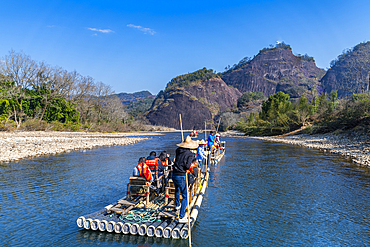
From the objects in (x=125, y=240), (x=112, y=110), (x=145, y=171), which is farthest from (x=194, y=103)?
(x=125, y=240)

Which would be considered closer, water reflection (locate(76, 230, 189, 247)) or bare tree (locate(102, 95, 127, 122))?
water reflection (locate(76, 230, 189, 247))

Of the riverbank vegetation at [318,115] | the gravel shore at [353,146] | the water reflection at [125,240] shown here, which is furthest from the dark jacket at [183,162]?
the riverbank vegetation at [318,115]

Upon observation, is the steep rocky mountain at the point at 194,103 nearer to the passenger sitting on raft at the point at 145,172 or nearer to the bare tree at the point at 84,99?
the bare tree at the point at 84,99

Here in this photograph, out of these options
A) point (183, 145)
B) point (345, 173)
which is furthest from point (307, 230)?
point (345, 173)

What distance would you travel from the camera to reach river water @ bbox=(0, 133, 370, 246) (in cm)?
666

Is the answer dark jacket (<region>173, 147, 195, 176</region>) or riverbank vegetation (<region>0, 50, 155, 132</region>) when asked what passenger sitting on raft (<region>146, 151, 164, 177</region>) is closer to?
dark jacket (<region>173, 147, 195, 176</region>)

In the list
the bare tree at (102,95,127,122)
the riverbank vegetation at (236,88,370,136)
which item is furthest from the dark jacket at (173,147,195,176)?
the bare tree at (102,95,127,122)

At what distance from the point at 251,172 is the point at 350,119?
2539cm

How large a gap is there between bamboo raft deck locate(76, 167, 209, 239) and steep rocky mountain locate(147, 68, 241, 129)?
14712 cm

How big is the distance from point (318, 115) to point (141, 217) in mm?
48368

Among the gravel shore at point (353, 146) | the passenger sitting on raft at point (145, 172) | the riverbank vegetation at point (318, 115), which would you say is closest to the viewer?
the passenger sitting on raft at point (145, 172)

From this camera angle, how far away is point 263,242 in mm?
6559

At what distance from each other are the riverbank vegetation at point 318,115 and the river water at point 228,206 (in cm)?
2003

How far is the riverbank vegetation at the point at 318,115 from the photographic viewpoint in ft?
102
